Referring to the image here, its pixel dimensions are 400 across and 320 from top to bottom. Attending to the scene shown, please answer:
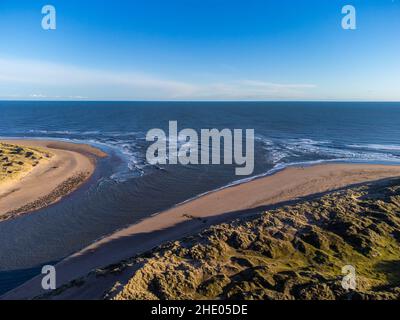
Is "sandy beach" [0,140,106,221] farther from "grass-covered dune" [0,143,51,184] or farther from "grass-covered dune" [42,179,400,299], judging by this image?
"grass-covered dune" [42,179,400,299]

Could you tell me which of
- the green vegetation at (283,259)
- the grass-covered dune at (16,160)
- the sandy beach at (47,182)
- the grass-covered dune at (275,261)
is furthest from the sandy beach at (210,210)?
the grass-covered dune at (16,160)

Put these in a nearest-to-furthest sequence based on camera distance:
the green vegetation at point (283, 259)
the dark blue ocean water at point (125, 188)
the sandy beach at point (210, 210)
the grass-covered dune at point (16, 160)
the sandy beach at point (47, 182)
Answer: the green vegetation at point (283, 259) < the sandy beach at point (210, 210) < the dark blue ocean water at point (125, 188) < the sandy beach at point (47, 182) < the grass-covered dune at point (16, 160)

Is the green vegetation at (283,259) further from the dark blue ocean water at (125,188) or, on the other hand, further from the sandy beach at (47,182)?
the sandy beach at (47,182)

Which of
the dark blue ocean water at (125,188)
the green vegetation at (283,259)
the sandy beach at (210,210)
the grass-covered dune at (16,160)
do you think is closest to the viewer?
the green vegetation at (283,259)

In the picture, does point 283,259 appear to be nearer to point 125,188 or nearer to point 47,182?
point 125,188
